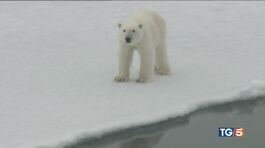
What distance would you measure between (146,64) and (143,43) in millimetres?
274

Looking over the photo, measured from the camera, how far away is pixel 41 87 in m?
7.04

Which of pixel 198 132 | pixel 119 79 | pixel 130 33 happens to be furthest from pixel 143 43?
pixel 198 132

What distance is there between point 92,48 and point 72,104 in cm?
227

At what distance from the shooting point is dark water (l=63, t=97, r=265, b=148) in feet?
18.6

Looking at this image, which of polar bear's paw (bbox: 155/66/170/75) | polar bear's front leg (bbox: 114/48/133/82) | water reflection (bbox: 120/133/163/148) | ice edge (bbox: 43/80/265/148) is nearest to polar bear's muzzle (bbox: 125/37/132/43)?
polar bear's front leg (bbox: 114/48/133/82)

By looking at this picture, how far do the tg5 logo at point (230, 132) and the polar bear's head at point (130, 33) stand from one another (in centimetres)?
154

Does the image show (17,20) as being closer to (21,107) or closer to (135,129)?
(21,107)

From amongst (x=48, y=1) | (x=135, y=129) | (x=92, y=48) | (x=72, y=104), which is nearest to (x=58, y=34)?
(x=92, y=48)

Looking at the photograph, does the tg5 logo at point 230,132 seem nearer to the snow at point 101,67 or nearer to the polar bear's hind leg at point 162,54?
the snow at point 101,67

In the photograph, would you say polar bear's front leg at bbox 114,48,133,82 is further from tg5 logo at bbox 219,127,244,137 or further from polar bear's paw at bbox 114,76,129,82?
tg5 logo at bbox 219,127,244,137

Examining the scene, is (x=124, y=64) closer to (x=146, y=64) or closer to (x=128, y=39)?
(x=146, y=64)

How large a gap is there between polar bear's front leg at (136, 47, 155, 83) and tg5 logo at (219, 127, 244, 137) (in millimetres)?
1459

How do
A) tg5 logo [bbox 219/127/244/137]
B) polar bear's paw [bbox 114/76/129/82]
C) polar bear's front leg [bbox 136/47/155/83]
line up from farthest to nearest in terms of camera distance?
polar bear's paw [bbox 114/76/129/82] → polar bear's front leg [bbox 136/47/155/83] → tg5 logo [bbox 219/127/244/137]

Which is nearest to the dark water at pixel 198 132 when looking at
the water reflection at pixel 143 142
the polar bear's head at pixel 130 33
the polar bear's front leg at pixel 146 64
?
the water reflection at pixel 143 142
